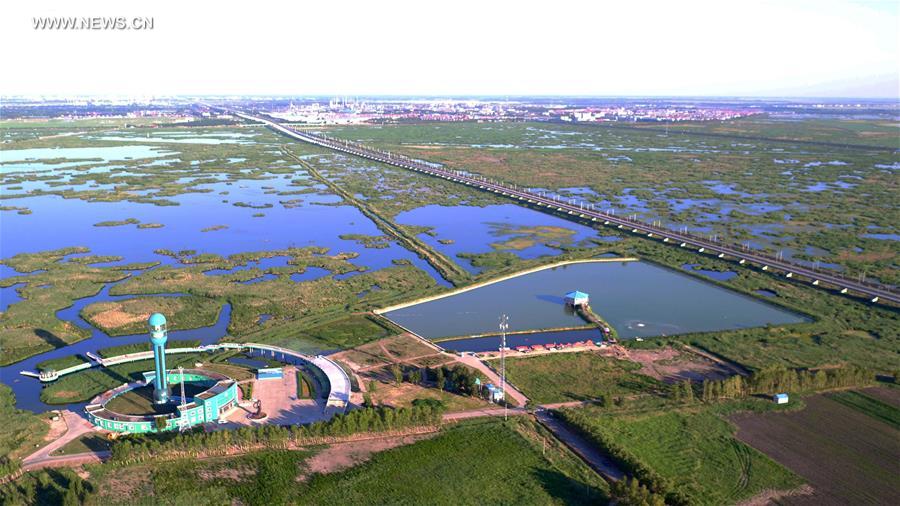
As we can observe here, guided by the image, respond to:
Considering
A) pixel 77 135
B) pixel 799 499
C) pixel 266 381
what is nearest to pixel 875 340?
pixel 799 499

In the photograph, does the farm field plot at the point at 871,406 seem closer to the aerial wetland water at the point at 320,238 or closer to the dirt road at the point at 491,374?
the aerial wetland water at the point at 320,238

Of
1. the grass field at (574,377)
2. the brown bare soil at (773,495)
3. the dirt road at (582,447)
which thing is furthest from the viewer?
the grass field at (574,377)

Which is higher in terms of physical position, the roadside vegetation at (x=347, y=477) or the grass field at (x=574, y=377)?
the grass field at (x=574, y=377)

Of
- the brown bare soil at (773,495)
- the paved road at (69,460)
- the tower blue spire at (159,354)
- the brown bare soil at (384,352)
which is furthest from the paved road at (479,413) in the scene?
the paved road at (69,460)

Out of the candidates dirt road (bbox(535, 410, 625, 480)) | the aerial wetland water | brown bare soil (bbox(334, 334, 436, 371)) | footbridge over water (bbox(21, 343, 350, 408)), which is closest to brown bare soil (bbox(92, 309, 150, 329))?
the aerial wetland water

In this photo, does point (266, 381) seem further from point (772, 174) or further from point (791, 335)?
point (772, 174)

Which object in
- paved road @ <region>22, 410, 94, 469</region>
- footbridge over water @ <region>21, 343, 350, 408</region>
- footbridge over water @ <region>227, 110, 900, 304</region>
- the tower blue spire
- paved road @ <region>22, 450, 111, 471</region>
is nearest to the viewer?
paved road @ <region>22, 450, 111, 471</region>

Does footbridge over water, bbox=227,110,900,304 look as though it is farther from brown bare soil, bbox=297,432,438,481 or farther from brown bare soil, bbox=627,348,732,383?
brown bare soil, bbox=297,432,438,481
